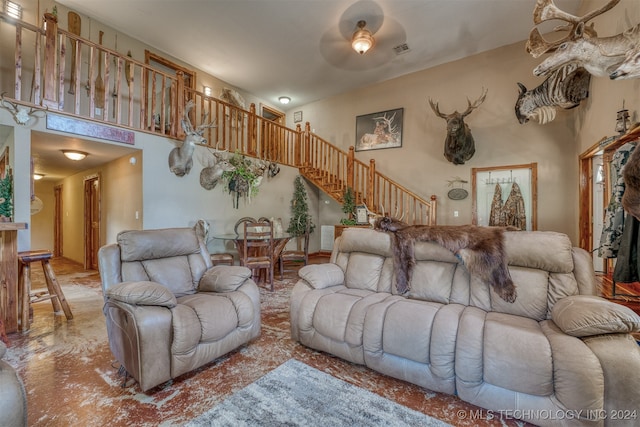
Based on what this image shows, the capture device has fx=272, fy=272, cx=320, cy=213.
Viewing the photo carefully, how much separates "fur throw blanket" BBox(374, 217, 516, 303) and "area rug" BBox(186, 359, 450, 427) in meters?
0.91

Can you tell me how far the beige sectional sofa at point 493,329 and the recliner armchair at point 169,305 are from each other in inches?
21.5

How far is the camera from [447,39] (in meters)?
5.32

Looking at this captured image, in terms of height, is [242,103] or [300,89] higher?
[300,89]

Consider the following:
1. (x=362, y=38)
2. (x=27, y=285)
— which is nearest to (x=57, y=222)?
(x=27, y=285)

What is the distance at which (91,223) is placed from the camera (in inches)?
232

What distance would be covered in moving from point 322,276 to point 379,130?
558cm

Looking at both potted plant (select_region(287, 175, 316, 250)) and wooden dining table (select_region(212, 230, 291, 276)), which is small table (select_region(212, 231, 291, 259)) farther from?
potted plant (select_region(287, 175, 316, 250))

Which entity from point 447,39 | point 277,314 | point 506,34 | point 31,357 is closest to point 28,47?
point 31,357

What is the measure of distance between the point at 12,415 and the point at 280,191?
5840 millimetres

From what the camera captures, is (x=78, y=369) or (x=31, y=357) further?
(x=31, y=357)

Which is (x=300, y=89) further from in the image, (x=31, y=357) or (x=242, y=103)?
(x=31, y=357)

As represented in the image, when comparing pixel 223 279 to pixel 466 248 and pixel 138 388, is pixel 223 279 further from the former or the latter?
pixel 466 248

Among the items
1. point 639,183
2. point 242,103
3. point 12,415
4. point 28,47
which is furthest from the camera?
point 242,103

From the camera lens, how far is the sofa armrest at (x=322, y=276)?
2.47m
